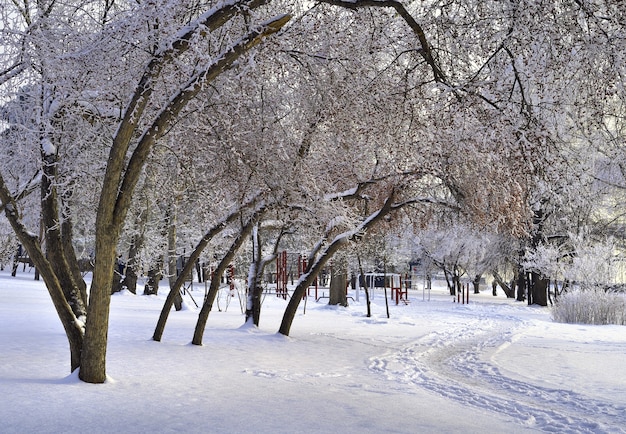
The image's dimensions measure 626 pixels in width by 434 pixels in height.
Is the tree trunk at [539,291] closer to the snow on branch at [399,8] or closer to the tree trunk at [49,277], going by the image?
the snow on branch at [399,8]

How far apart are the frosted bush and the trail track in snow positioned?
5.50 m

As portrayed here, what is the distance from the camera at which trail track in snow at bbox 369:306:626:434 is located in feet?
20.4

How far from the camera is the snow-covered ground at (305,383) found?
537cm

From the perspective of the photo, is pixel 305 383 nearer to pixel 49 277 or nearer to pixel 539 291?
pixel 49 277

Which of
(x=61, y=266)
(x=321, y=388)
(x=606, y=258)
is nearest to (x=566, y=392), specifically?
(x=321, y=388)

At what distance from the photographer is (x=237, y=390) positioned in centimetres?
683

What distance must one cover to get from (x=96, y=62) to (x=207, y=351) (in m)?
5.32

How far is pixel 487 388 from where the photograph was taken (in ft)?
26.9

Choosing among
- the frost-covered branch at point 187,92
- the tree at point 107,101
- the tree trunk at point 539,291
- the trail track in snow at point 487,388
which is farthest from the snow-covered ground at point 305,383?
the tree trunk at point 539,291

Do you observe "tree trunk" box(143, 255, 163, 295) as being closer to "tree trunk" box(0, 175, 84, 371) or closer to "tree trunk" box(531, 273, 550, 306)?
"tree trunk" box(531, 273, 550, 306)

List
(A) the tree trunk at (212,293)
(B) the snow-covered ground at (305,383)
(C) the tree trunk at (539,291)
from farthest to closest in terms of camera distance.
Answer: (C) the tree trunk at (539,291)
(A) the tree trunk at (212,293)
(B) the snow-covered ground at (305,383)

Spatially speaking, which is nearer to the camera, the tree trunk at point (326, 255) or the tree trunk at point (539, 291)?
the tree trunk at point (326, 255)

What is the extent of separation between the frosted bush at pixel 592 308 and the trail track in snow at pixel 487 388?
18.0ft

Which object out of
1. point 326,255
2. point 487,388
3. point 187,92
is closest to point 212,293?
point 326,255
